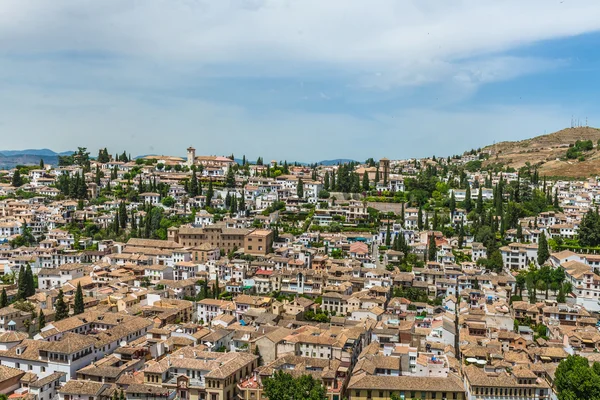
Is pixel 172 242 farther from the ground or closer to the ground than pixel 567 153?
closer to the ground

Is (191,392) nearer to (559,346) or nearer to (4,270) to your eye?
(559,346)

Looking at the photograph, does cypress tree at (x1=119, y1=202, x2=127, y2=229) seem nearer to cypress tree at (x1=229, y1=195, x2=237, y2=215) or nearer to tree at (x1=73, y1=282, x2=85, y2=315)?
cypress tree at (x1=229, y1=195, x2=237, y2=215)

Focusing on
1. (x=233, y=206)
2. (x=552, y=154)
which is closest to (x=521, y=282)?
(x=233, y=206)

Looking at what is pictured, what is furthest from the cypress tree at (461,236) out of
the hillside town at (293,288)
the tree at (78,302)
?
the tree at (78,302)

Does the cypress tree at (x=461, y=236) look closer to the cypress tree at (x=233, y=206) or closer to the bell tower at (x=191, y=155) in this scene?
the cypress tree at (x=233, y=206)

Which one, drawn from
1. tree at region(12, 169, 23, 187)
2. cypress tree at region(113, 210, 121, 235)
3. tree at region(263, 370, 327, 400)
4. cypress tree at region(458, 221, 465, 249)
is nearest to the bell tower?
tree at region(12, 169, 23, 187)

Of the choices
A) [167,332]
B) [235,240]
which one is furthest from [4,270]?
[167,332]
